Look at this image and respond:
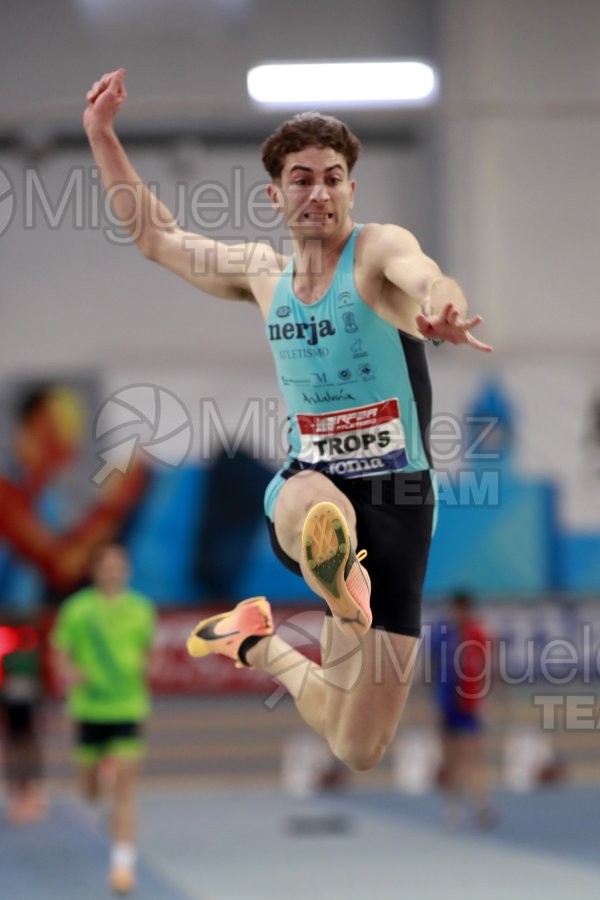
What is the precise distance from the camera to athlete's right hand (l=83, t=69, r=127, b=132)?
472 cm

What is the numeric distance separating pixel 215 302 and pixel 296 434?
10.7m

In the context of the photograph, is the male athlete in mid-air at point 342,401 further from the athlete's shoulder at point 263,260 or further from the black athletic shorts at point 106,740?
the black athletic shorts at point 106,740

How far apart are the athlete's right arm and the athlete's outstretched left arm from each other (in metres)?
0.63

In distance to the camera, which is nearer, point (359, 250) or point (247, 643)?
point (359, 250)

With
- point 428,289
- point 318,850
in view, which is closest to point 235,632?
point 428,289

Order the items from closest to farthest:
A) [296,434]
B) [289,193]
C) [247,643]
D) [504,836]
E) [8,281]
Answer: [289,193]
[296,434]
[247,643]
[504,836]
[8,281]

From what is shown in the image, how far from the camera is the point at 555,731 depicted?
14.2 meters

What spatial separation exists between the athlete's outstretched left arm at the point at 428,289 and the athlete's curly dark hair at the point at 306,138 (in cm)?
30

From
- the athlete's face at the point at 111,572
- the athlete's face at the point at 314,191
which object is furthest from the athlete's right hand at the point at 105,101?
the athlete's face at the point at 111,572

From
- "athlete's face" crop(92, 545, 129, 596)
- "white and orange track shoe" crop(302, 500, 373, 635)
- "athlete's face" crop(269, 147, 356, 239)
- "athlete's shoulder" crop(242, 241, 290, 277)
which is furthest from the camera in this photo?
"athlete's face" crop(92, 545, 129, 596)

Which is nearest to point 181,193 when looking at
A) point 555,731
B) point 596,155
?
point 596,155

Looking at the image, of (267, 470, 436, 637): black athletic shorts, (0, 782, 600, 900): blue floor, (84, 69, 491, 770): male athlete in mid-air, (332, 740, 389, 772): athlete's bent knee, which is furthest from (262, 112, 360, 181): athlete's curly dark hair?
(0, 782, 600, 900): blue floor

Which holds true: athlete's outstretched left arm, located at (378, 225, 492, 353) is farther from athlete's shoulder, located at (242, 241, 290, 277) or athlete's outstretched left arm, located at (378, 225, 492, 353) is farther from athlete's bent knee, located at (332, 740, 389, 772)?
athlete's bent knee, located at (332, 740, 389, 772)

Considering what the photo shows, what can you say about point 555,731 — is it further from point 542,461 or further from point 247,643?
point 247,643
